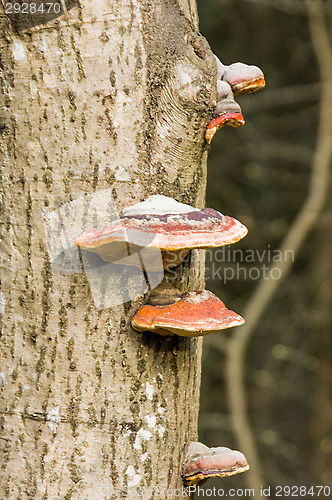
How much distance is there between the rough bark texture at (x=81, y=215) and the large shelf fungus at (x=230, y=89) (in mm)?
78

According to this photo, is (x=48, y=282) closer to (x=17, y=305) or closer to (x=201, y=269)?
(x=17, y=305)

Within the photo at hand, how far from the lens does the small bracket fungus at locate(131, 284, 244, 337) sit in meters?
1.32

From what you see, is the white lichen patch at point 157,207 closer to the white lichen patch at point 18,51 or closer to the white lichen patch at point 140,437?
the white lichen patch at point 18,51

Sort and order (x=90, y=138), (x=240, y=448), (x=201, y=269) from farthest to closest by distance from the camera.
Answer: (x=240, y=448) → (x=201, y=269) → (x=90, y=138)

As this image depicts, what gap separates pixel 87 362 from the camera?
140cm

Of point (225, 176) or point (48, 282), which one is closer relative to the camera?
point (48, 282)

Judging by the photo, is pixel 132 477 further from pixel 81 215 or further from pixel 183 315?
pixel 81 215

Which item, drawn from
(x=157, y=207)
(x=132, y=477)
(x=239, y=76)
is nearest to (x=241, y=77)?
(x=239, y=76)

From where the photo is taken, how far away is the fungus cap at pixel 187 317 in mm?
1317

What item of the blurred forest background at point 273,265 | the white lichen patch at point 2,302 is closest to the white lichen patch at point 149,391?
the white lichen patch at point 2,302

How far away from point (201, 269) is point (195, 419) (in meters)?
0.46

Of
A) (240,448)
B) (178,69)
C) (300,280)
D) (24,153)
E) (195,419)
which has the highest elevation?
(178,69)

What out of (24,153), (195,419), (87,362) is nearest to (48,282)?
(87,362)

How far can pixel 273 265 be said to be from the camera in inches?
244
